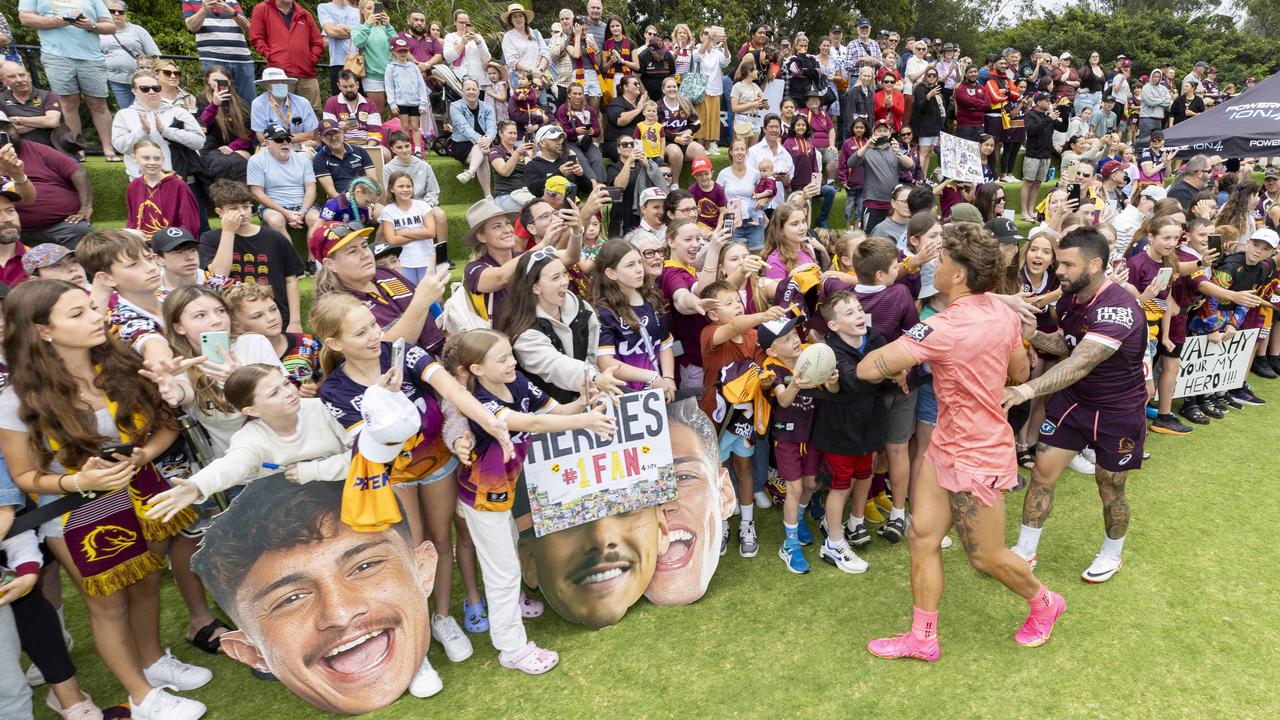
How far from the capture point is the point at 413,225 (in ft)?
22.5

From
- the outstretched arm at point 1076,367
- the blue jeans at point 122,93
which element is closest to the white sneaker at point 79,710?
the outstretched arm at point 1076,367

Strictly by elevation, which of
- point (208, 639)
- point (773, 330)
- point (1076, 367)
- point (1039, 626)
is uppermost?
point (773, 330)

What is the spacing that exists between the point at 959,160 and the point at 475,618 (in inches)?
359

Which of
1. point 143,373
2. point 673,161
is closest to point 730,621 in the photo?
point 143,373

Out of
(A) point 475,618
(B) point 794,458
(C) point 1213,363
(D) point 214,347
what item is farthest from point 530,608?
(C) point 1213,363

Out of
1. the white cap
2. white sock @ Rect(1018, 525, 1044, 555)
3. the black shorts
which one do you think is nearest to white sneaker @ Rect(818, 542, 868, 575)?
white sock @ Rect(1018, 525, 1044, 555)

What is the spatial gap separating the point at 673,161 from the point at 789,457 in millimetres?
6735

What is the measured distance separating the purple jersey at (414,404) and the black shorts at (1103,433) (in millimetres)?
3369

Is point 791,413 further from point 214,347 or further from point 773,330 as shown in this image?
point 214,347

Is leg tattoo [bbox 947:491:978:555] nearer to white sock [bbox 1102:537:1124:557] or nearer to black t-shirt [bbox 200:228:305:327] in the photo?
white sock [bbox 1102:537:1124:557]

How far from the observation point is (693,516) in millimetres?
4191

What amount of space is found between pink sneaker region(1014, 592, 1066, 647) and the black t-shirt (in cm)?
518

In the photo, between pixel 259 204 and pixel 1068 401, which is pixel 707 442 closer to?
pixel 1068 401

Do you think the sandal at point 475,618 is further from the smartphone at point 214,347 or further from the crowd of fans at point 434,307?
the smartphone at point 214,347
